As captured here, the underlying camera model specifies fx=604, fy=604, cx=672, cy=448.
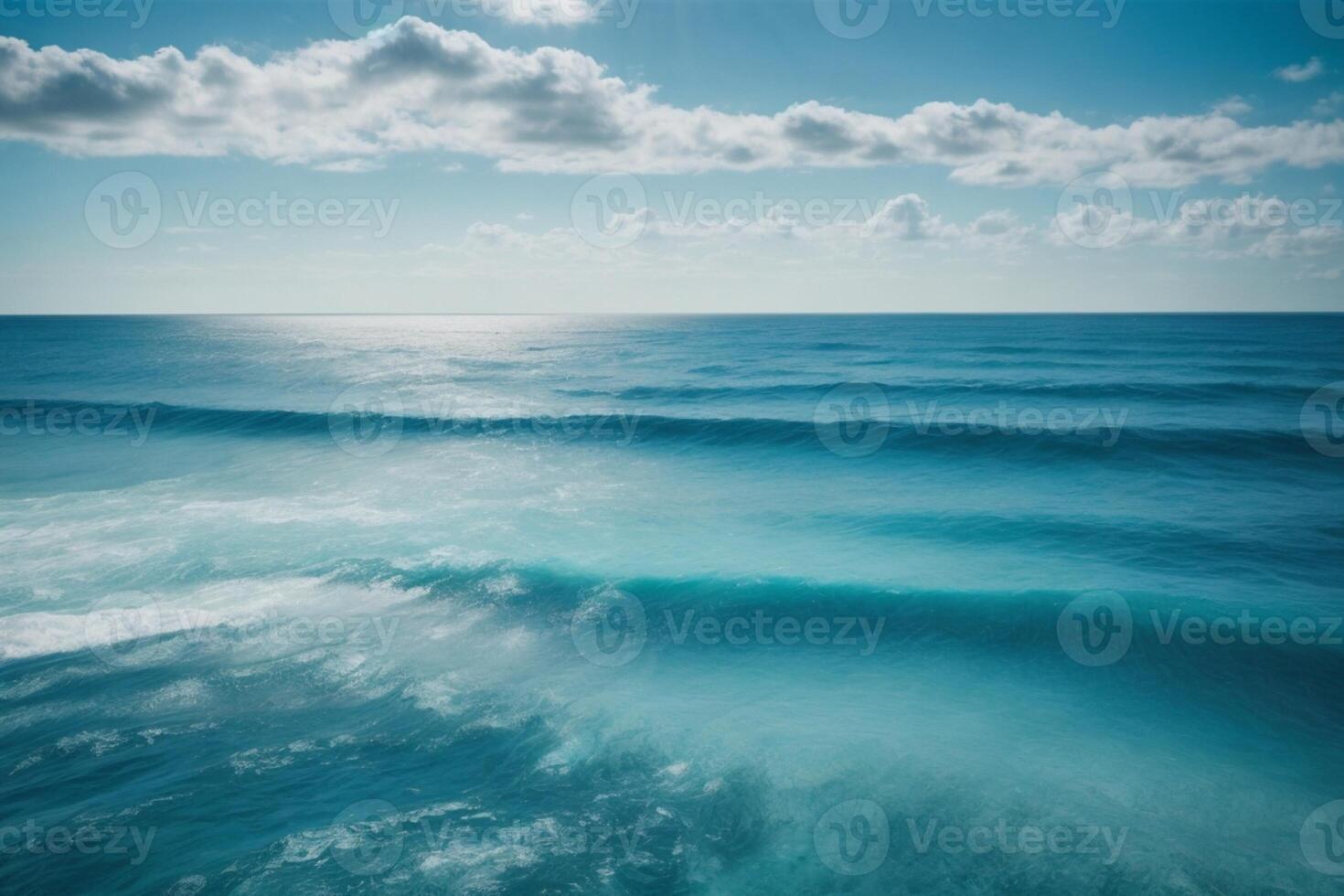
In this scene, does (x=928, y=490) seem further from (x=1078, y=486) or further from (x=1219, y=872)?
(x=1219, y=872)

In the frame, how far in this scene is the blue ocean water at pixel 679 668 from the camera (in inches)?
234

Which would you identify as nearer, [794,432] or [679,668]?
[679,668]

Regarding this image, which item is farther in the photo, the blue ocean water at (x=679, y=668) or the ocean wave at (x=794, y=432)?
the ocean wave at (x=794, y=432)

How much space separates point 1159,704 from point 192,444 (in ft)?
103

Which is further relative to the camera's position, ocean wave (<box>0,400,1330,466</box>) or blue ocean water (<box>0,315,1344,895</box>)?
ocean wave (<box>0,400,1330,466</box>)

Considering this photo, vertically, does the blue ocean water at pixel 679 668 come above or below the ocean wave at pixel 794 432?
below

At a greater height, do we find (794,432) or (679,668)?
(794,432)

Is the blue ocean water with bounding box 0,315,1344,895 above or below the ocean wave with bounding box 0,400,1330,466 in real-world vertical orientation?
below

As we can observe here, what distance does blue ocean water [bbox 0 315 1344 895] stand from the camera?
234 inches

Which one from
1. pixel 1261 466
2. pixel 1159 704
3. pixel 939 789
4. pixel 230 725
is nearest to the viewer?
pixel 939 789

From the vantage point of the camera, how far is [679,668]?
9656 millimetres

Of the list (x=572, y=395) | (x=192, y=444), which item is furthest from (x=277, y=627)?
(x=572, y=395)

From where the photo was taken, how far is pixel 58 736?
285 inches

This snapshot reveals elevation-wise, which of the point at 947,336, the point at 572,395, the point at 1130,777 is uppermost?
the point at 947,336
